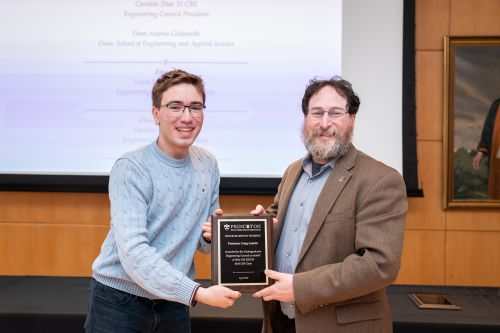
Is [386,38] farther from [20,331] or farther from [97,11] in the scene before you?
[20,331]

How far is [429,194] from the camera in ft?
11.2

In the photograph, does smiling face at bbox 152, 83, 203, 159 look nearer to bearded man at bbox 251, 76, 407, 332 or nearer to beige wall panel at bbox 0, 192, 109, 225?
bearded man at bbox 251, 76, 407, 332

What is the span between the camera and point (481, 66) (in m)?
3.34

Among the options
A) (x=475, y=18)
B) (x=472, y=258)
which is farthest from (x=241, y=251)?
(x=475, y=18)

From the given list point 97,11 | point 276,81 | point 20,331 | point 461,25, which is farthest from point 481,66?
point 20,331

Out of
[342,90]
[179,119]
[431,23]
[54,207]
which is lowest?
[54,207]

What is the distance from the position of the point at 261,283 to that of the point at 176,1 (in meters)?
2.37

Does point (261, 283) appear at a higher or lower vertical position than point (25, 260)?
higher

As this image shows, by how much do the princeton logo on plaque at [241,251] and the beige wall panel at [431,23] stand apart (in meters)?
2.26

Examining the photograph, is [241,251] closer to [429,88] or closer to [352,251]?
[352,251]

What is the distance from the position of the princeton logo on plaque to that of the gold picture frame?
2062 millimetres

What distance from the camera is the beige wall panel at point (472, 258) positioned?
11.1 ft

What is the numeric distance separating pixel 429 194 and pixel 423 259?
472 millimetres

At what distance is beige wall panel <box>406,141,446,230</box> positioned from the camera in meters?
3.39
